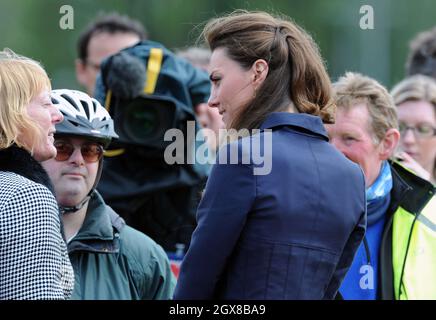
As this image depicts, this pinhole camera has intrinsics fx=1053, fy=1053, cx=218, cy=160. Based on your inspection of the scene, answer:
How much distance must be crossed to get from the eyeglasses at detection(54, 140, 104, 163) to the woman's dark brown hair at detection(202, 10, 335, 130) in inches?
47.1

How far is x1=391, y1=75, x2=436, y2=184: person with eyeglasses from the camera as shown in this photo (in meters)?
6.60

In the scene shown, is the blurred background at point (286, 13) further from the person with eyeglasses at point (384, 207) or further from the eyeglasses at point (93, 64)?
the person with eyeglasses at point (384, 207)

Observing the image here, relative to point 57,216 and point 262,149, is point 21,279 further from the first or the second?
point 262,149

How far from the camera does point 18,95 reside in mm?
4184

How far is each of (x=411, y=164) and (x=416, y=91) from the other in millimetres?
870

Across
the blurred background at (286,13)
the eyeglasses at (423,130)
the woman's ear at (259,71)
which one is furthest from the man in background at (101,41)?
the blurred background at (286,13)

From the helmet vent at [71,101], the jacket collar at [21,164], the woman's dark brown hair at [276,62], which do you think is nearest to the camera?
the jacket collar at [21,164]

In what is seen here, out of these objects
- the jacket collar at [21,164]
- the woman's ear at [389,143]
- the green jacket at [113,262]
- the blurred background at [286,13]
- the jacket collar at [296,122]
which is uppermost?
the jacket collar at [296,122]

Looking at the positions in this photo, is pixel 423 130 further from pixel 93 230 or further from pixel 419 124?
pixel 93 230

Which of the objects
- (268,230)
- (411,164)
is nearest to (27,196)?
(268,230)

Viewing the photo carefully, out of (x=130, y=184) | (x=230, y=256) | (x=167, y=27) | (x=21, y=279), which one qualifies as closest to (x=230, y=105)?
(x=230, y=256)

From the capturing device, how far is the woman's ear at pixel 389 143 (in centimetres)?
564

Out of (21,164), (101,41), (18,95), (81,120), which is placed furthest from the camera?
(101,41)

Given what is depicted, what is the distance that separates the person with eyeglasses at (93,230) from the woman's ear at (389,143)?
4.30ft
